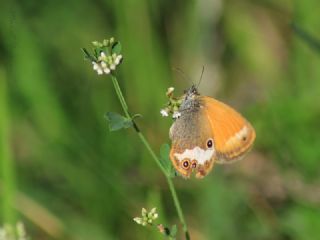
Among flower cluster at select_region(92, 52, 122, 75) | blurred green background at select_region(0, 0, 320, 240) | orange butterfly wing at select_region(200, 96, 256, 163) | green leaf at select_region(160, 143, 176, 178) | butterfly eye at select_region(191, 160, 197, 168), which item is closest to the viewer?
flower cluster at select_region(92, 52, 122, 75)

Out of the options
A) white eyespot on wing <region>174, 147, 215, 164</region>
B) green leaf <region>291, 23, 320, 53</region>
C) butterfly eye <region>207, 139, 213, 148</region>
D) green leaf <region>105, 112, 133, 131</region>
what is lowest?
green leaf <region>105, 112, 133, 131</region>

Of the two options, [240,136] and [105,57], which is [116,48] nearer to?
[105,57]

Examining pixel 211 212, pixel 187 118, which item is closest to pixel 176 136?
pixel 187 118

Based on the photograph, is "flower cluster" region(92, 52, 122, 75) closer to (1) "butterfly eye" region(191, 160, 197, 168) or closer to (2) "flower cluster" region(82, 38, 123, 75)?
(2) "flower cluster" region(82, 38, 123, 75)

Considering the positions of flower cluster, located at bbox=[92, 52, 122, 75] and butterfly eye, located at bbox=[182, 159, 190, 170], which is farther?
butterfly eye, located at bbox=[182, 159, 190, 170]

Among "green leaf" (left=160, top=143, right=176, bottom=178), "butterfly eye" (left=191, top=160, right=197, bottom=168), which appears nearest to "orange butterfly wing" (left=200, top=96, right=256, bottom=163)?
"butterfly eye" (left=191, top=160, right=197, bottom=168)

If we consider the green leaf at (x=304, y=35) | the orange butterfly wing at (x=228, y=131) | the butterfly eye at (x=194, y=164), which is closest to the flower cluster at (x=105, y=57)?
the butterfly eye at (x=194, y=164)

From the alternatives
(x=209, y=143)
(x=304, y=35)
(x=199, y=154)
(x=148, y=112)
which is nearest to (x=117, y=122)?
(x=199, y=154)

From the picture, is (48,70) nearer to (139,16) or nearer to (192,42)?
(139,16)
